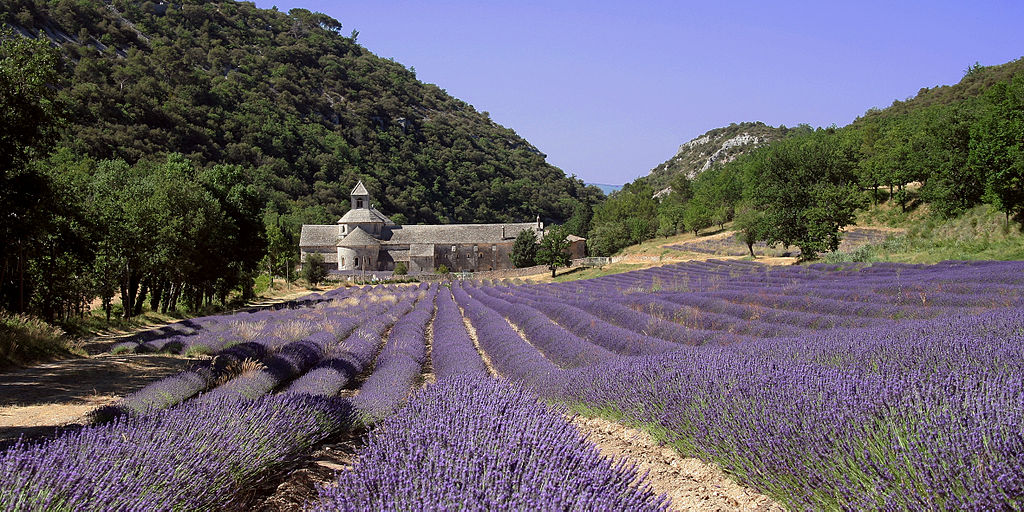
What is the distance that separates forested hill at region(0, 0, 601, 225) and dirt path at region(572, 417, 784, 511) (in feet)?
166

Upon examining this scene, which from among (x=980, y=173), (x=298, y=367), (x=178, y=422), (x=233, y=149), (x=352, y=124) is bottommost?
(x=298, y=367)

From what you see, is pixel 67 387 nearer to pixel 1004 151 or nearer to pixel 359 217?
pixel 1004 151

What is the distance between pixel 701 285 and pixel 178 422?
18353 mm

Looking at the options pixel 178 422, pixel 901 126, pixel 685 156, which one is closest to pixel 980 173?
pixel 901 126

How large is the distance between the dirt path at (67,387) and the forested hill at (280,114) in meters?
41.8

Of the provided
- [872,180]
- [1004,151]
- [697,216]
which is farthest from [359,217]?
[1004,151]

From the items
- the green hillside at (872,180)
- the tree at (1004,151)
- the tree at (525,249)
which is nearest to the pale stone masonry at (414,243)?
the tree at (525,249)

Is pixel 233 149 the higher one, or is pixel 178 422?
pixel 233 149

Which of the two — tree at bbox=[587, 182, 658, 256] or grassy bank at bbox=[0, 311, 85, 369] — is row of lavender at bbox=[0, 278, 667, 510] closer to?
grassy bank at bbox=[0, 311, 85, 369]

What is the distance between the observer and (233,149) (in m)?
68.2

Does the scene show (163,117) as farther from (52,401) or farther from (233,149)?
(52,401)

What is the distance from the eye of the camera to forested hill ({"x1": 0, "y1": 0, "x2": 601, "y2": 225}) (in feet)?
196

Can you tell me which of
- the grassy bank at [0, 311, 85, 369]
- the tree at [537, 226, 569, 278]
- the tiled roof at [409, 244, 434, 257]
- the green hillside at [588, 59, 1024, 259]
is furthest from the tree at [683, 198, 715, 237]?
the grassy bank at [0, 311, 85, 369]

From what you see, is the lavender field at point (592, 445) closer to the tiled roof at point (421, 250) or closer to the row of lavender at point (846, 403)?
the row of lavender at point (846, 403)
